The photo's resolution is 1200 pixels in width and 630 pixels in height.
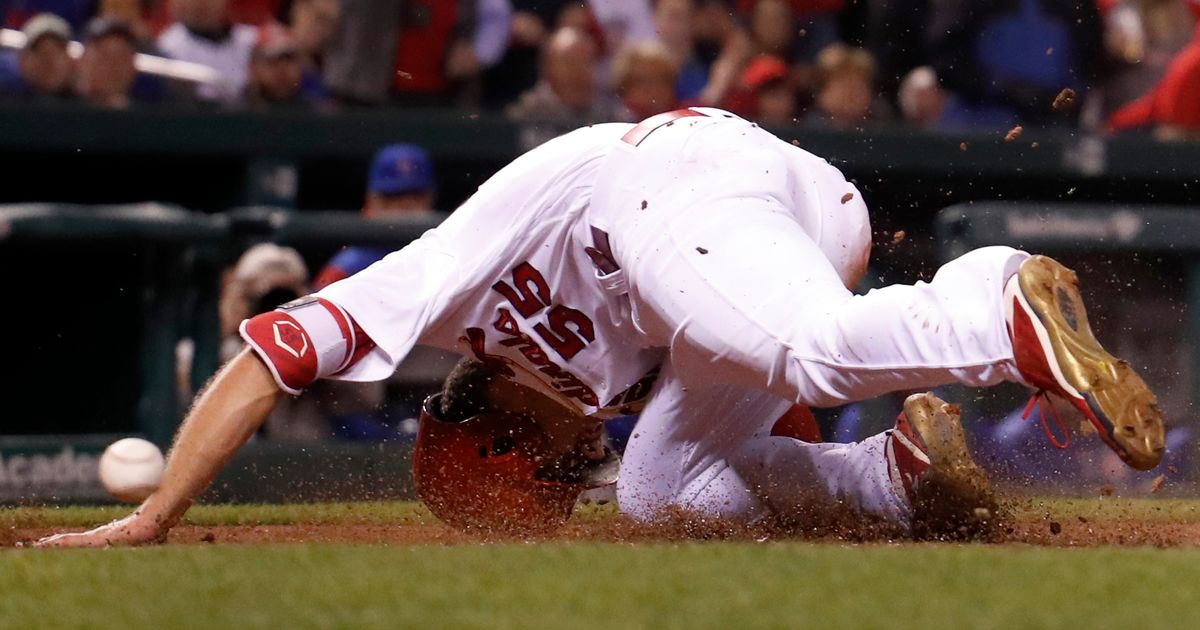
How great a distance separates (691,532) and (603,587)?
45.3 inches

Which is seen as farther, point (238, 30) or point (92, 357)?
point (238, 30)

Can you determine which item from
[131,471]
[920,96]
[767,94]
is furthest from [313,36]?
[131,471]

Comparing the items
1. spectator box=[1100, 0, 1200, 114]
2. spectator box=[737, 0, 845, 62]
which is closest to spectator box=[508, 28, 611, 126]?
spectator box=[737, 0, 845, 62]

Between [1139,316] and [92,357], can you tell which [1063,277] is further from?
[92,357]

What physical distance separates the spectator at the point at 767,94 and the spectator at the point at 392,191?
1782 mm

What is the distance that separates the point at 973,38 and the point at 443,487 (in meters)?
5.11

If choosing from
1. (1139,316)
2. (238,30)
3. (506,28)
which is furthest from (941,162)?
(238,30)

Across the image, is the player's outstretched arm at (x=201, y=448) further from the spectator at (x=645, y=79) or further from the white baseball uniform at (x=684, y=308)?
the spectator at (x=645, y=79)

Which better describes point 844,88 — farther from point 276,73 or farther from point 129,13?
point 129,13

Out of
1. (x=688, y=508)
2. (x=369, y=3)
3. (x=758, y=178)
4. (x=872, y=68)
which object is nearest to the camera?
(x=758, y=178)

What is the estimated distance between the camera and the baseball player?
136 inches

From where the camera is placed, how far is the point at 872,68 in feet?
28.6

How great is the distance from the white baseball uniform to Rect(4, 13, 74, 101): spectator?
3.78m

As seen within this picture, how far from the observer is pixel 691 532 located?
419 cm
